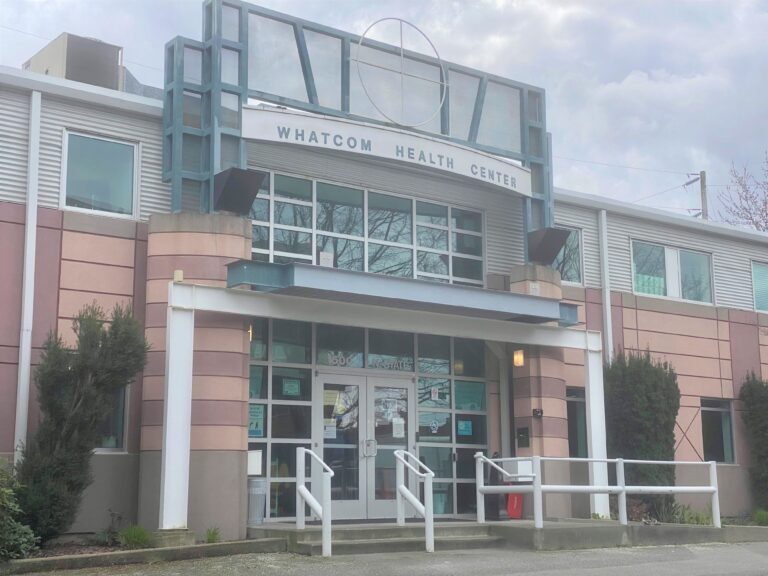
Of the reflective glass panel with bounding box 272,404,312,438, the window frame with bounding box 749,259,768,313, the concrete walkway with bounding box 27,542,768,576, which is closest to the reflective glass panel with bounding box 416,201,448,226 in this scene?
the reflective glass panel with bounding box 272,404,312,438

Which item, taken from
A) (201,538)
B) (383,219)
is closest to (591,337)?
(383,219)

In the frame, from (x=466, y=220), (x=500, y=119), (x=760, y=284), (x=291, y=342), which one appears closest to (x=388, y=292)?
(x=291, y=342)

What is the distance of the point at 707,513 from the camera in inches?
733

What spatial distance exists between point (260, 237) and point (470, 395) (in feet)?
15.5

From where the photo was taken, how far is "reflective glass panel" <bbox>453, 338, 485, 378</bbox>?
17312mm

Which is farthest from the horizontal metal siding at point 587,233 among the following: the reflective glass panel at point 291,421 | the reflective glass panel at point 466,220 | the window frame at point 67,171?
the window frame at point 67,171

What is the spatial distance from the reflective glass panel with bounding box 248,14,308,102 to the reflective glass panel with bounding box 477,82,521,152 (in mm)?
3449

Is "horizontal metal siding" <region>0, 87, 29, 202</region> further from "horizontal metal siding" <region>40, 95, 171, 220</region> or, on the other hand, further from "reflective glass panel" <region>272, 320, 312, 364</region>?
"reflective glass panel" <region>272, 320, 312, 364</region>

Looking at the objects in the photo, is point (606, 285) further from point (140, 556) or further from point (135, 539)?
point (140, 556)

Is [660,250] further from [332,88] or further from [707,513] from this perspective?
[332,88]

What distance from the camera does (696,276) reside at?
69.7ft

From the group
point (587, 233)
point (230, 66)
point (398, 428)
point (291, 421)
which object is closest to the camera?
point (230, 66)

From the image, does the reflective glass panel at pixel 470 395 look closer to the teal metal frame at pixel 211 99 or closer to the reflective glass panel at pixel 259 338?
the reflective glass panel at pixel 259 338

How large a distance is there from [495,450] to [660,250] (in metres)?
6.20
